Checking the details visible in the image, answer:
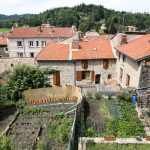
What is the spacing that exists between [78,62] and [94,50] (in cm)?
292

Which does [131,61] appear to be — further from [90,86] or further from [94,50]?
[94,50]

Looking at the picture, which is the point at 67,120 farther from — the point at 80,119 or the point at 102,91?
the point at 102,91

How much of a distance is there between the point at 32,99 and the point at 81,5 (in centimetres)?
14859

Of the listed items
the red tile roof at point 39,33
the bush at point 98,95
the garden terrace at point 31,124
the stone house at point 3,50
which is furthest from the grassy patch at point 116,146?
the stone house at point 3,50

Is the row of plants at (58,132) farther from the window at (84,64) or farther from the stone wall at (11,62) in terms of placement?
the stone wall at (11,62)

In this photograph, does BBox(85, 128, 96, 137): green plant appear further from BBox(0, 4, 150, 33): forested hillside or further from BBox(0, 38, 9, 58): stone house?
BBox(0, 4, 150, 33): forested hillside

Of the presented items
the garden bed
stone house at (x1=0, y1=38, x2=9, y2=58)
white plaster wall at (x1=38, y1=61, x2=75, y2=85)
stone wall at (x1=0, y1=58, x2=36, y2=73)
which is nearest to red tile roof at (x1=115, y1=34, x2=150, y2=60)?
the garden bed

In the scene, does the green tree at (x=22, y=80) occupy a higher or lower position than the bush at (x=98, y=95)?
higher

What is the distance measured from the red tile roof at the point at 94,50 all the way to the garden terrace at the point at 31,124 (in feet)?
31.1

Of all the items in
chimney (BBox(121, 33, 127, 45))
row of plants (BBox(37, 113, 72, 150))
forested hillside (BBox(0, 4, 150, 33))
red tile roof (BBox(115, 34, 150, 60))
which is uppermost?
forested hillside (BBox(0, 4, 150, 33))

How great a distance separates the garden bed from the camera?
15906 mm

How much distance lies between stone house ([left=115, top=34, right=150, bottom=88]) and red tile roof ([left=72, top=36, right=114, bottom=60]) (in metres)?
1.91

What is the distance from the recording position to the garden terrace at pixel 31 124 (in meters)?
14.6

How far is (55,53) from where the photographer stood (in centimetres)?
2933
